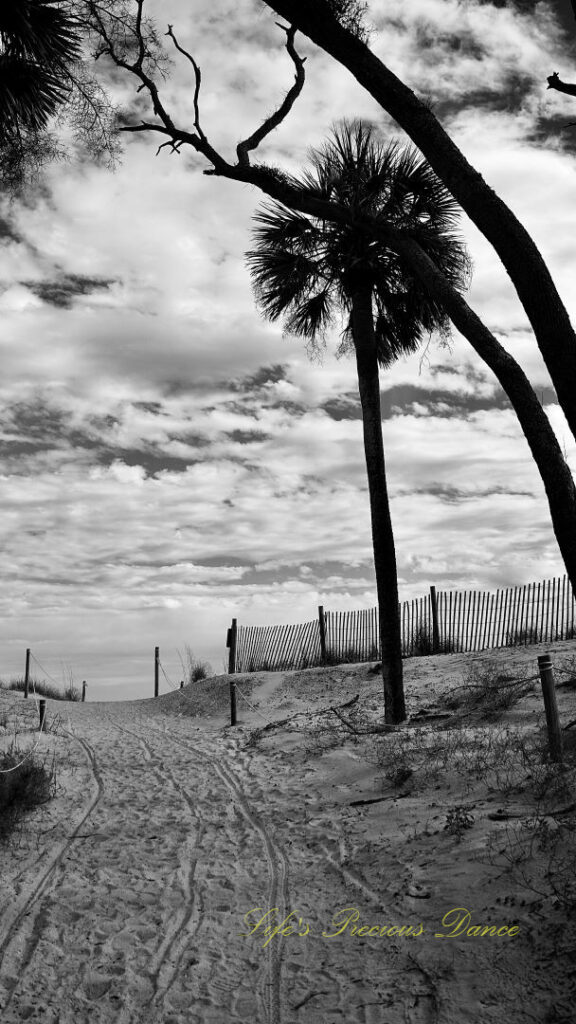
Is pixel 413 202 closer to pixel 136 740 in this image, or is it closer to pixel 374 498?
pixel 374 498

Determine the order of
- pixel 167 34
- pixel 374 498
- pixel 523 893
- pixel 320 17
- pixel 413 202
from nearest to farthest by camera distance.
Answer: pixel 523 893 → pixel 320 17 → pixel 167 34 → pixel 413 202 → pixel 374 498

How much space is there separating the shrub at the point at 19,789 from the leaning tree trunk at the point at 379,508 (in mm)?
5339

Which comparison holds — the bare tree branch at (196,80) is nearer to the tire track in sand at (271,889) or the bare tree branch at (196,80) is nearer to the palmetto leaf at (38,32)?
the palmetto leaf at (38,32)

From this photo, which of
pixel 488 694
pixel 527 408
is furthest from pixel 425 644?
pixel 527 408

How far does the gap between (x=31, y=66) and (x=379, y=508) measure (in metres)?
7.80

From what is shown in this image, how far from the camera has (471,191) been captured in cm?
522

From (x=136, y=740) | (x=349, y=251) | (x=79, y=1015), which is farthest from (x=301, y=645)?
(x=79, y=1015)

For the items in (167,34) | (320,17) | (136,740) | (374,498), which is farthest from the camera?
(136,740)

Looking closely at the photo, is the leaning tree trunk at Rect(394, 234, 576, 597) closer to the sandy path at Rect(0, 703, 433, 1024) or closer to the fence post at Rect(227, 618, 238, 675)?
the sandy path at Rect(0, 703, 433, 1024)

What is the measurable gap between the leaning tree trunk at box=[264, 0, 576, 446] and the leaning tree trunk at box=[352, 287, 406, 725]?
6123 mm

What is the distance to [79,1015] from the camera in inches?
145

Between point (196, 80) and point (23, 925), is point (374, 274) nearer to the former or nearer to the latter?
point (196, 80)

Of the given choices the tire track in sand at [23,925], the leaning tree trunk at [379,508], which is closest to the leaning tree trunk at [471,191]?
the tire track in sand at [23,925]

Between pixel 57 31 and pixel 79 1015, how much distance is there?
9.78 metres
